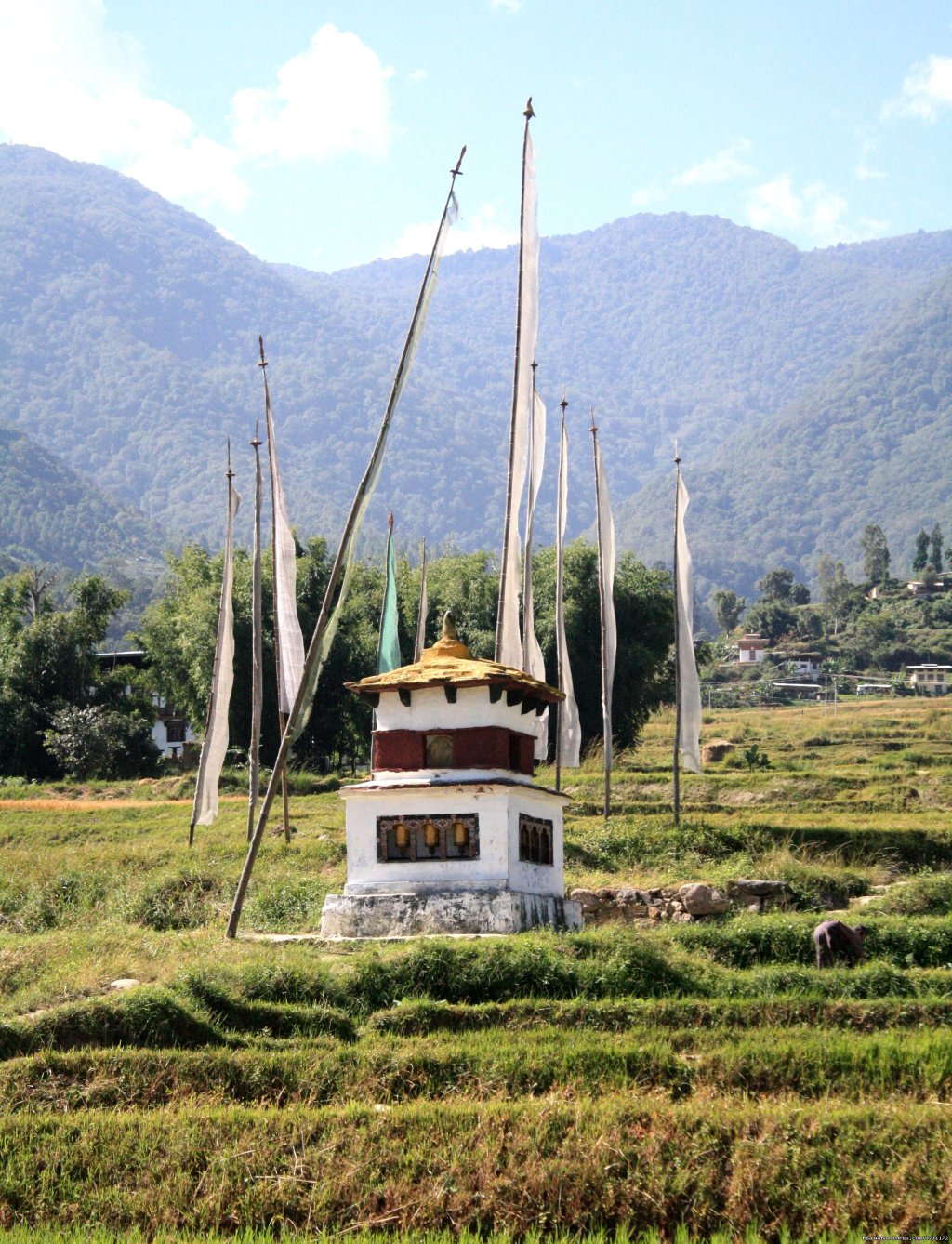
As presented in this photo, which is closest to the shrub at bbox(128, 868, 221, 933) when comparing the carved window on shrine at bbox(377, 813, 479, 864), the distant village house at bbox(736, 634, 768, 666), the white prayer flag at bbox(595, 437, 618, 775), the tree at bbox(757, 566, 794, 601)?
the carved window on shrine at bbox(377, 813, 479, 864)

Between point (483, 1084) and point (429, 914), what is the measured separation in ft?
29.6

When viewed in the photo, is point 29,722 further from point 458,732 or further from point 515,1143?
point 515,1143

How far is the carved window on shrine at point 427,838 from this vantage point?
83.5ft

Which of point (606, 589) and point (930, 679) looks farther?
point (930, 679)

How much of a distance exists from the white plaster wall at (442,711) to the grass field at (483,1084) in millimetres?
4237

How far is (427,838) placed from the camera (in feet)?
84.1

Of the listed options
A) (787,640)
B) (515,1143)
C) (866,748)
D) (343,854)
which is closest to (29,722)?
(343,854)

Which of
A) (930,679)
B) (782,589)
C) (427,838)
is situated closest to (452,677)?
(427,838)

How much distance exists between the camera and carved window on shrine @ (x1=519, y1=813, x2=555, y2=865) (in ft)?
85.8

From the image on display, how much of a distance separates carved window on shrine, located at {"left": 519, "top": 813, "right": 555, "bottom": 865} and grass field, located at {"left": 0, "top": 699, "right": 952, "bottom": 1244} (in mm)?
3067

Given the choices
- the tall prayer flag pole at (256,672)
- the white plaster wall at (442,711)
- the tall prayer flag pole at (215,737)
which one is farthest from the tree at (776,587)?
the white plaster wall at (442,711)

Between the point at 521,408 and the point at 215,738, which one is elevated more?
the point at 521,408

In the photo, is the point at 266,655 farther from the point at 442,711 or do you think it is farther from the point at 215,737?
the point at 442,711

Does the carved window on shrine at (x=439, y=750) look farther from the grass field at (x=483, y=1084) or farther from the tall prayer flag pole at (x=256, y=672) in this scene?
the tall prayer flag pole at (x=256, y=672)
